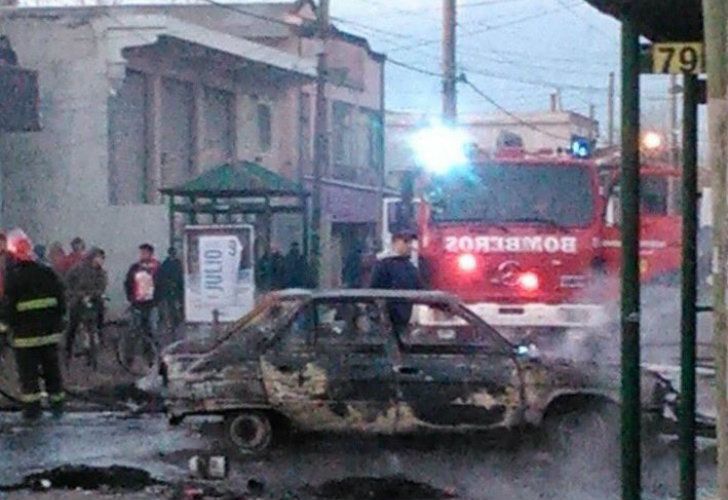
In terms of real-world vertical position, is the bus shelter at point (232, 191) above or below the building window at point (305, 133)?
below

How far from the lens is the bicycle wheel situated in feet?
68.1

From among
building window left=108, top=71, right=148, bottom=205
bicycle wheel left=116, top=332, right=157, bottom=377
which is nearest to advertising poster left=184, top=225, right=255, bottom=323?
bicycle wheel left=116, top=332, right=157, bottom=377

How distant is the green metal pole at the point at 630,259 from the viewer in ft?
21.7

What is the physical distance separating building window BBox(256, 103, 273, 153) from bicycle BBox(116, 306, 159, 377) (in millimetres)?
15533

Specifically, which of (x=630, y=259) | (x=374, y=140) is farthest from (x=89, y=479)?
(x=374, y=140)

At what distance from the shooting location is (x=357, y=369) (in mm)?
13141

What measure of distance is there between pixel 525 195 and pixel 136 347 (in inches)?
227

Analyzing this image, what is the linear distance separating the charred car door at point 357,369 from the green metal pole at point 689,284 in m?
5.91

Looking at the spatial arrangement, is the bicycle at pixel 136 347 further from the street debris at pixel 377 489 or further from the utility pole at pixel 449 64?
the utility pole at pixel 449 64

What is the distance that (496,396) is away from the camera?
1312 cm

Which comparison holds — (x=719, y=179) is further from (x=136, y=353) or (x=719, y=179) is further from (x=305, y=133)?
(x=305, y=133)

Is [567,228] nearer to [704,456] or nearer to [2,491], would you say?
[704,456]

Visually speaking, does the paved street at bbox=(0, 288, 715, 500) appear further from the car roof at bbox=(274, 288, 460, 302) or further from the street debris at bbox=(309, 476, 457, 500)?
the car roof at bbox=(274, 288, 460, 302)

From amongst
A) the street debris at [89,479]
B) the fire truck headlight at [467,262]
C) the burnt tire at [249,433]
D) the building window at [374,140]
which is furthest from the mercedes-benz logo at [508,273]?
the building window at [374,140]
